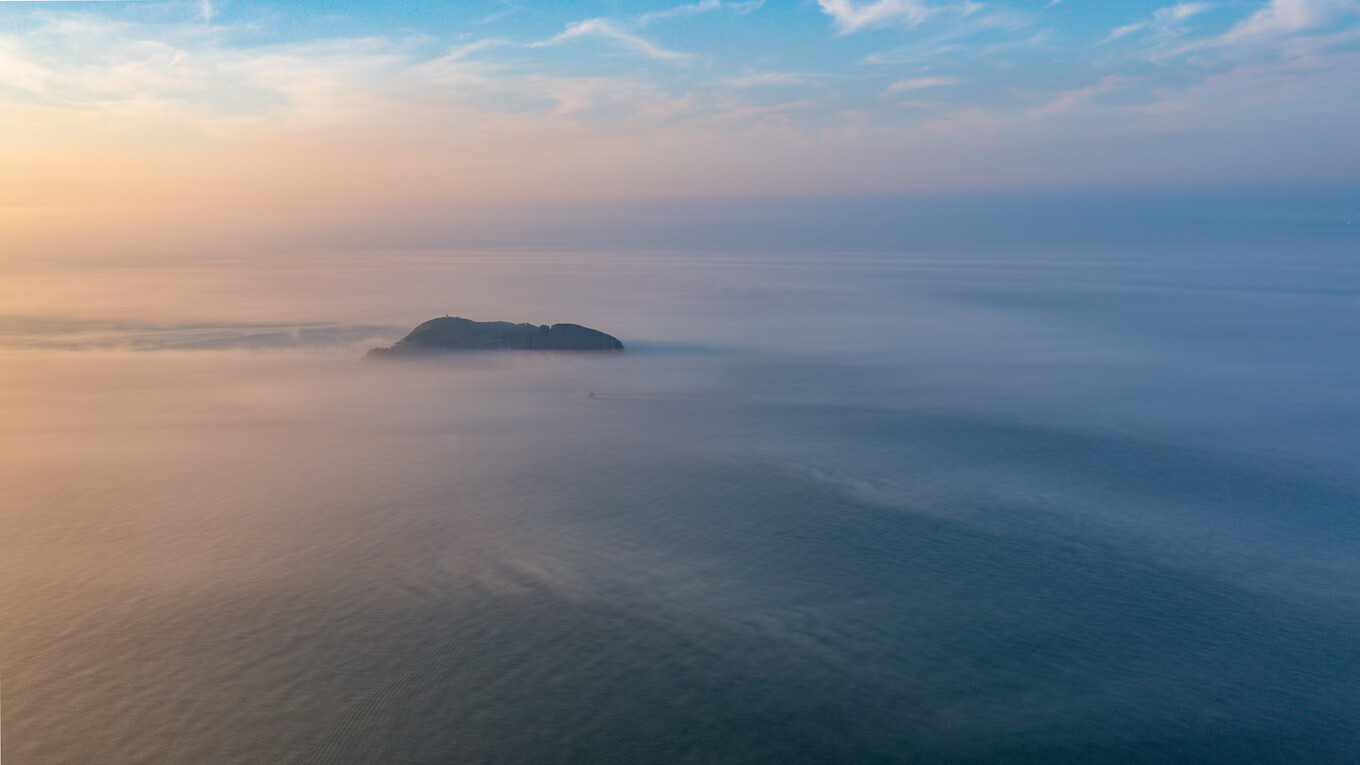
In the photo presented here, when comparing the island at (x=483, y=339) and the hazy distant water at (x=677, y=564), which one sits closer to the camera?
the hazy distant water at (x=677, y=564)

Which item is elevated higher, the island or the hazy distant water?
the island

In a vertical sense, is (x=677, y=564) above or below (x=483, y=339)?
below

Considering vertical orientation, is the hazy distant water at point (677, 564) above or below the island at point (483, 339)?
below

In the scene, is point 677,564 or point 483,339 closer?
point 677,564

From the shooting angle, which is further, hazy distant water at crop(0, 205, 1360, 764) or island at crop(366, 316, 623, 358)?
island at crop(366, 316, 623, 358)
